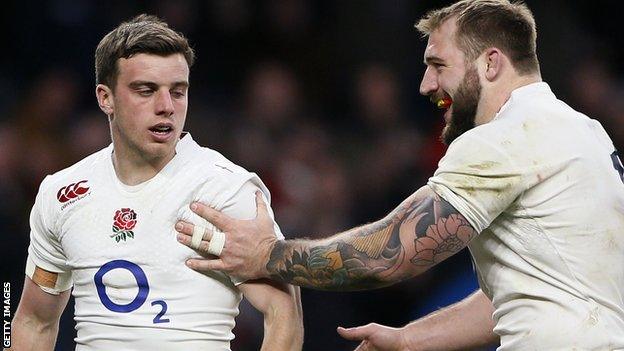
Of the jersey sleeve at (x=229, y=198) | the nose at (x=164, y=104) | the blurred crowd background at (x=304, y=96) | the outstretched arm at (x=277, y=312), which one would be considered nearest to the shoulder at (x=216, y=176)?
the jersey sleeve at (x=229, y=198)

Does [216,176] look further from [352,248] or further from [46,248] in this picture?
[46,248]

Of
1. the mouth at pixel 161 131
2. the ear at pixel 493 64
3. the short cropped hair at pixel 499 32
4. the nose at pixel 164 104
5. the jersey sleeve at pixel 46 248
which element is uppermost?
the short cropped hair at pixel 499 32

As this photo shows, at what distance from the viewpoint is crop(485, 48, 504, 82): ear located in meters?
3.97

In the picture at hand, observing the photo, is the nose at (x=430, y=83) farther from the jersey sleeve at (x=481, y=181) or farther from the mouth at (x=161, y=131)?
the mouth at (x=161, y=131)

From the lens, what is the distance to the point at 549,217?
3670 mm

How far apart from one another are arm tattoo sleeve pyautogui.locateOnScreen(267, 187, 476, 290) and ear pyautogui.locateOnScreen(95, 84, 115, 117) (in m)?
0.90

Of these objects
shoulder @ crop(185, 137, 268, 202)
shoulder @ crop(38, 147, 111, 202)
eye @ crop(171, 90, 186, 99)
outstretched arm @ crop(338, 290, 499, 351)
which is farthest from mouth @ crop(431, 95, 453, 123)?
shoulder @ crop(38, 147, 111, 202)

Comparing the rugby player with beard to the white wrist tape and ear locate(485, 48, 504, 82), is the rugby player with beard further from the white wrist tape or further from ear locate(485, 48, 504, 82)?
the white wrist tape

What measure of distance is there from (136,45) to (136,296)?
3.12ft

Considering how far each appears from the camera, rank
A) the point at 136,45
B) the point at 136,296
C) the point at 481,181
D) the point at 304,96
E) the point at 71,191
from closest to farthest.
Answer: the point at 481,181, the point at 136,296, the point at 136,45, the point at 71,191, the point at 304,96

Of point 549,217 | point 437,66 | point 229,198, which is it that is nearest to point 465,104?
point 437,66

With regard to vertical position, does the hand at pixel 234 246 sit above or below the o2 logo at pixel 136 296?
above

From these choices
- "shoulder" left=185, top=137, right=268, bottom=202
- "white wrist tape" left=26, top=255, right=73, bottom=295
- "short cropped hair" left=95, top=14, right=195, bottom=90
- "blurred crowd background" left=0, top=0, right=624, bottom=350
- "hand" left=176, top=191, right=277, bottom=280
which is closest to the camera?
"hand" left=176, top=191, right=277, bottom=280

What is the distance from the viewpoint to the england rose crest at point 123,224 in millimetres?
4090
